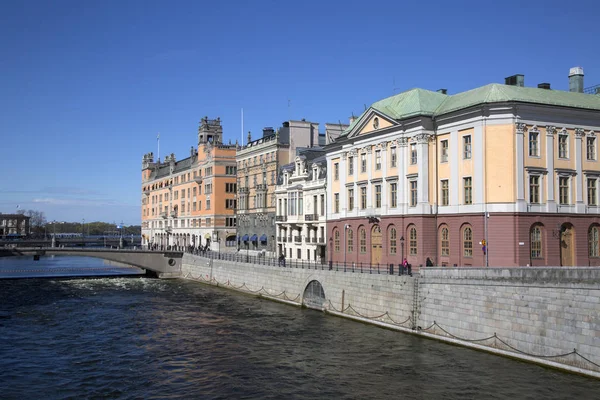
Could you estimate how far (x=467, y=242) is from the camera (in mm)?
49344

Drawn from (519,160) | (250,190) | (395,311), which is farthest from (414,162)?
(250,190)

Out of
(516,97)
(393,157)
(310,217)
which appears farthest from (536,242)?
(310,217)

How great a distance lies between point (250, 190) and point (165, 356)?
62.3 m

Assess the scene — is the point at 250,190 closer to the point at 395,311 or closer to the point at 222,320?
the point at 222,320

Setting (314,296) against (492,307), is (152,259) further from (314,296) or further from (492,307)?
(492,307)

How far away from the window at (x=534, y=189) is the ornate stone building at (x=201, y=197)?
63.5 meters

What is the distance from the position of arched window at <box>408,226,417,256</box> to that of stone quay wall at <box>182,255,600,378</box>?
6.91 m

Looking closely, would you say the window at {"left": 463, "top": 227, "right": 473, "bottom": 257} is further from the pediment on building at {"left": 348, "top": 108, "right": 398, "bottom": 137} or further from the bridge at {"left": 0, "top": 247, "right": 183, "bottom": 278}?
the bridge at {"left": 0, "top": 247, "right": 183, "bottom": 278}

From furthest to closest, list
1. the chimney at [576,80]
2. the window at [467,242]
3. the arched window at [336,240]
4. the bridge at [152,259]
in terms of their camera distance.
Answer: the bridge at [152,259]
the arched window at [336,240]
the chimney at [576,80]
the window at [467,242]

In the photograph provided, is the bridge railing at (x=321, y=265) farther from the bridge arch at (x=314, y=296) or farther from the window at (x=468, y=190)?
the window at (x=468, y=190)

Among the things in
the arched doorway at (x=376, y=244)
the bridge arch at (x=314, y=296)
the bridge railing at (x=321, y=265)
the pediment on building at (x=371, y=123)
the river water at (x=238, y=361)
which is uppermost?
the pediment on building at (x=371, y=123)

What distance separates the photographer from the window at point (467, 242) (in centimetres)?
4894

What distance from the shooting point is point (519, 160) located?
46.6 meters

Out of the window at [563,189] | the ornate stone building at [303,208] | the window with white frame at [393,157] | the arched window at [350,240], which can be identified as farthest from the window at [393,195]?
the ornate stone building at [303,208]
